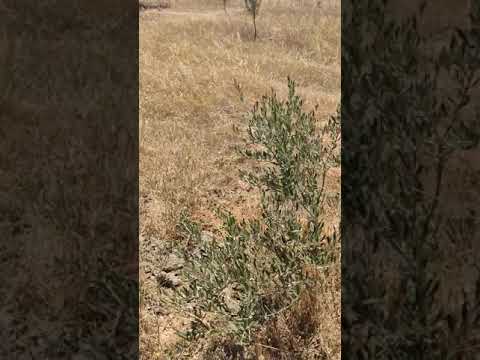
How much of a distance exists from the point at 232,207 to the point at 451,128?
314 cm

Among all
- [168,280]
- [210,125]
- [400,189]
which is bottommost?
[168,280]

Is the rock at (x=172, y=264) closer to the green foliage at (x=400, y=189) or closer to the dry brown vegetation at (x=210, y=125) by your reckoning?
the dry brown vegetation at (x=210, y=125)

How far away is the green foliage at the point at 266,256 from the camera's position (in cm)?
254

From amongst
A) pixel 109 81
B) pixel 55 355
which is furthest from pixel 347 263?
pixel 109 81

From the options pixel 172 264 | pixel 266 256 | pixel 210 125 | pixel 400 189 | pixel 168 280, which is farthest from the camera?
pixel 210 125

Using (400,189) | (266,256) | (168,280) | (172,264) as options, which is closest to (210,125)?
(172,264)

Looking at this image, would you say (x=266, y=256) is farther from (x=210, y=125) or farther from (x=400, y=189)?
(x=210, y=125)

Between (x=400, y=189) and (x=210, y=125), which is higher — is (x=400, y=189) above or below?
above

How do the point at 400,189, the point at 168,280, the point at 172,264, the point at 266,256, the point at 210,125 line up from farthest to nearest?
the point at 210,125, the point at 172,264, the point at 168,280, the point at 266,256, the point at 400,189

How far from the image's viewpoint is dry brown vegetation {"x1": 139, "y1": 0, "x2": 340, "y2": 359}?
2.71m

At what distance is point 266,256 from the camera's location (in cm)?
281

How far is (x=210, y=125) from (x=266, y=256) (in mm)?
4086

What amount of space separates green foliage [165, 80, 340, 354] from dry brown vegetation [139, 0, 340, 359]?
0.43 feet

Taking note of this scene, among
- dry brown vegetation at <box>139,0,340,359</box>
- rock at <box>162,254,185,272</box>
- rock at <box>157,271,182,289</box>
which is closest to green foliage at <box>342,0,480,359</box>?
dry brown vegetation at <box>139,0,340,359</box>
